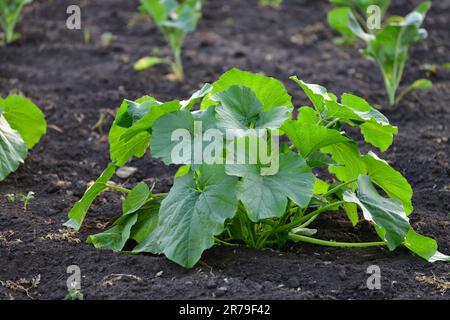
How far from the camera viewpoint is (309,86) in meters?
2.90

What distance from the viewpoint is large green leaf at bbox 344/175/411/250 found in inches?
110

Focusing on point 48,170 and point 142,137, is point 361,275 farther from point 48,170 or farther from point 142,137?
point 48,170

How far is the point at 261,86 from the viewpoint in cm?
292

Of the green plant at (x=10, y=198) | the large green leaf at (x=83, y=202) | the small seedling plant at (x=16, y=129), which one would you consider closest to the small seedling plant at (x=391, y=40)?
the small seedling plant at (x=16, y=129)

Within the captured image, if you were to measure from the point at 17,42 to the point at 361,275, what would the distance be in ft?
13.6

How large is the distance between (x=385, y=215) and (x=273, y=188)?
0.46m

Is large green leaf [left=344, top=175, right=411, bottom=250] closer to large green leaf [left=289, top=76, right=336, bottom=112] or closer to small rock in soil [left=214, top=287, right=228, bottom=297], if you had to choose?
large green leaf [left=289, top=76, right=336, bottom=112]

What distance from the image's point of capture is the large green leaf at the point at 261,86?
9.52ft

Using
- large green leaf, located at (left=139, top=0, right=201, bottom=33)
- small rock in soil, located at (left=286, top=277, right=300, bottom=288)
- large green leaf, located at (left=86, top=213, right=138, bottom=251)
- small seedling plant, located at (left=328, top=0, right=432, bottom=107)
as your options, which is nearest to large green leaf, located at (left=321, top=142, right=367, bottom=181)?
small rock in soil, located at (left=286, top=277, right=300, bottom=288)

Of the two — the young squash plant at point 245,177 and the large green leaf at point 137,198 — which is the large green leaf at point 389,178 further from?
the large green leaf at point 137,198

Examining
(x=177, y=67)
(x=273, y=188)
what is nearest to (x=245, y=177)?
(x=273, y=188)

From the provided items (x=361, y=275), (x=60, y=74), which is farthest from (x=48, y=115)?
(x=361, y=275)

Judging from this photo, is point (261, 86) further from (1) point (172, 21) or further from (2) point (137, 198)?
(1) point (172, 21)

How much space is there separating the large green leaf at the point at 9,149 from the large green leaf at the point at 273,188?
47.9 inches
